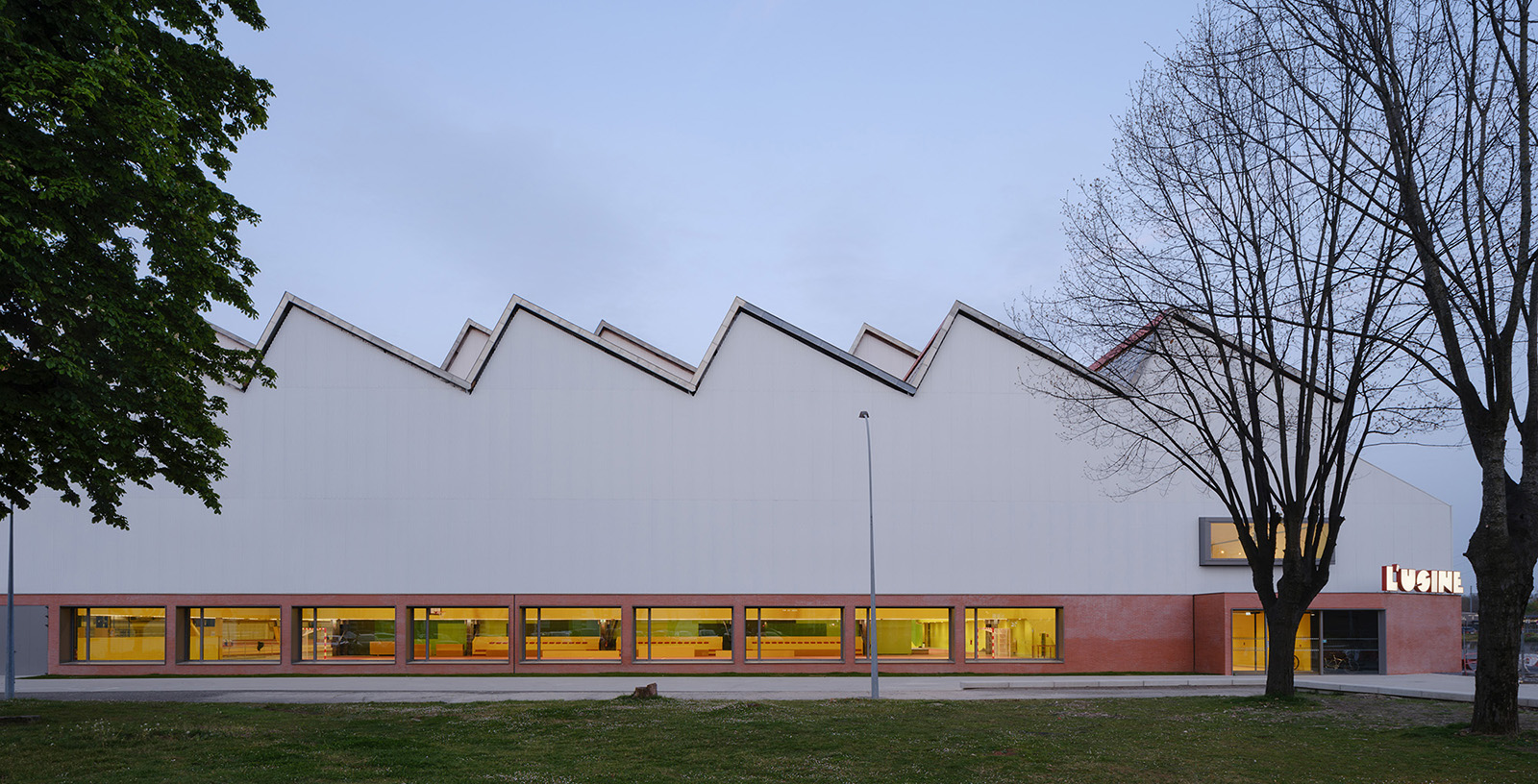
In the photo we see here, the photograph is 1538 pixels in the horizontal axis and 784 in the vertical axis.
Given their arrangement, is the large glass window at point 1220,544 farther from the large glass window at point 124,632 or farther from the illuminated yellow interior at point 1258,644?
the large glass window at point 124,632

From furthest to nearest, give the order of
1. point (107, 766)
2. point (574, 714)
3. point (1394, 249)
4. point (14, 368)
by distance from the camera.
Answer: point (574, 714), point (1394, 249), point (14, 368), point (107, 766)

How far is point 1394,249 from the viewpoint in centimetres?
2045

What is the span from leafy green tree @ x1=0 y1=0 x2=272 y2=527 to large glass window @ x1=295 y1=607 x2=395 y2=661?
22429mm

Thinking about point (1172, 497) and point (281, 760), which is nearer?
point (281, 760)

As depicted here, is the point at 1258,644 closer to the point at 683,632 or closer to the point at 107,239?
the point at 683,632

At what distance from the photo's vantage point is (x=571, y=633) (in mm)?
40875

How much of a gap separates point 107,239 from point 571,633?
27.6 metres

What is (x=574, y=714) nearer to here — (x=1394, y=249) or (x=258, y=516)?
(x=1394, y=249)

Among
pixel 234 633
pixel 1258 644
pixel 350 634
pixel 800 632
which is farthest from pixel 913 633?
pixel 234 633

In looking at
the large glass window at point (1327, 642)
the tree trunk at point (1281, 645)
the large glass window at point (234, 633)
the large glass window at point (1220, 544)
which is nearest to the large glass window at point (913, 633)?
the large glass window at point (1220, 544)

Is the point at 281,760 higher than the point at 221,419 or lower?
lower

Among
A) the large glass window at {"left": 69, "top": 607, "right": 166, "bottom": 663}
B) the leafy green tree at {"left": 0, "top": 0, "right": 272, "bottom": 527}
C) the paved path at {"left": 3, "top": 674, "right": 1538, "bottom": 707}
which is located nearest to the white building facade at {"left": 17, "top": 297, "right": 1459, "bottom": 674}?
A: the large glass window at {"left": 69, "top": 607, "right": 166, "bottom": 663}

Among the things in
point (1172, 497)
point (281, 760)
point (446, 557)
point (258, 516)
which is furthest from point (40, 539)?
point (1172, 497)

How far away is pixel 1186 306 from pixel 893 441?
19.2m
